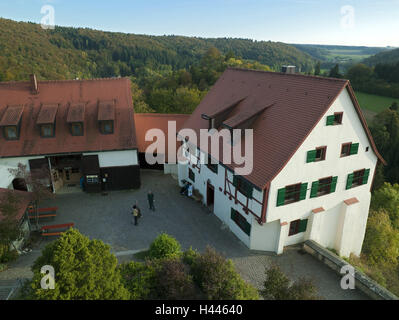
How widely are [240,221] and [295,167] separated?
4824 millimetres

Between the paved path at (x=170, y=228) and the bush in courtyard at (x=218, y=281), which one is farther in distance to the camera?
the paved path at (x=170, y=228)

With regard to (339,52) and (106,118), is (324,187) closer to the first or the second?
(106,118)

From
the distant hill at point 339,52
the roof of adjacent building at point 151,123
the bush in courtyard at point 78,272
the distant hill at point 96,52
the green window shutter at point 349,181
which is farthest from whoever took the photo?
the distant hill at point 339,52

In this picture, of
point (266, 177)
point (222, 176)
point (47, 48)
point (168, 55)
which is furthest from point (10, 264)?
point (168, 55)

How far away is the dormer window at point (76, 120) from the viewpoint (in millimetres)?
22406

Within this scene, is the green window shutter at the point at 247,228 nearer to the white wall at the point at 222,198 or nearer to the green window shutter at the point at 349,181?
the white wall at the point at 222,198

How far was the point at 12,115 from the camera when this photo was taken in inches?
881

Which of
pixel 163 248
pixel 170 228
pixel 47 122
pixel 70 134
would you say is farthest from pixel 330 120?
pixel 47 122

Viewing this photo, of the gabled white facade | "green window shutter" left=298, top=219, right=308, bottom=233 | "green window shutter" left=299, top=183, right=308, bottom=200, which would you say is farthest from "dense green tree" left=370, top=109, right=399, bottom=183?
"green window shutter" left=299, top=183, right=308, bottom=200

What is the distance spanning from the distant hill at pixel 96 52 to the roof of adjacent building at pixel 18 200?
43415 millimetres

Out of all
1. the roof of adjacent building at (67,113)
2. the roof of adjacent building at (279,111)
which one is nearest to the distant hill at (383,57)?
the roof of adjacent building at (279,111)

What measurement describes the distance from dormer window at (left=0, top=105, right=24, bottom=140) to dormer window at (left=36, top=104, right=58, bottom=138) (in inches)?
61.7
